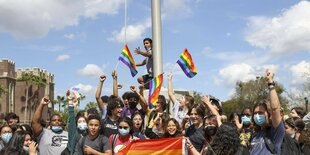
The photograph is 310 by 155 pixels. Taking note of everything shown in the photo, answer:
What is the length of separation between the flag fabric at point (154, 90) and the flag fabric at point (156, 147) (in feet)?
8.10

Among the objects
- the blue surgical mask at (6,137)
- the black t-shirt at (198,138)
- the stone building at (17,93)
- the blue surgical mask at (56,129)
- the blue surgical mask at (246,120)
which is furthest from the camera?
the stone building at (17,93)

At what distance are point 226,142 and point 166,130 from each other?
2241mm

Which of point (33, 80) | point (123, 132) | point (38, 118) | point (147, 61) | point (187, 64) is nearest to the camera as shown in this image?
point (38, 118)

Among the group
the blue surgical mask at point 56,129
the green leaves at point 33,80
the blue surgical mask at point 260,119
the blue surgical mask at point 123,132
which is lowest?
the blue surgical mask at point 123,132

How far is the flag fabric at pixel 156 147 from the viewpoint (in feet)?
19.5

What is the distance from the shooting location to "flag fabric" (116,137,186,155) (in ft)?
19.5

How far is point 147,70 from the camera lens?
1101cm

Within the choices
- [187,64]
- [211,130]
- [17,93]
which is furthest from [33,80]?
[211,130]

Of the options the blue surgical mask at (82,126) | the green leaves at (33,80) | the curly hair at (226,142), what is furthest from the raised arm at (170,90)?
the green leaves at (33,80)

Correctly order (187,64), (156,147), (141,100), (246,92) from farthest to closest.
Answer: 1. (246,92)
2. (187,64)
3. (141,100)
4. (156,147)

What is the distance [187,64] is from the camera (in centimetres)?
1027

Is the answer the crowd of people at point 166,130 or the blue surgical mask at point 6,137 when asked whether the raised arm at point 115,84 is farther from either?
the blue surgical mask at point 6,137

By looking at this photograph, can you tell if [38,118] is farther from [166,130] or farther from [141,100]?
[141,100]

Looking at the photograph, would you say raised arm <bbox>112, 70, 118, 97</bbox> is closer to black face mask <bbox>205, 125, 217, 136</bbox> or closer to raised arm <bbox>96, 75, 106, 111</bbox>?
raised arm <bbox>96, 75, 106, 111</bbox>
